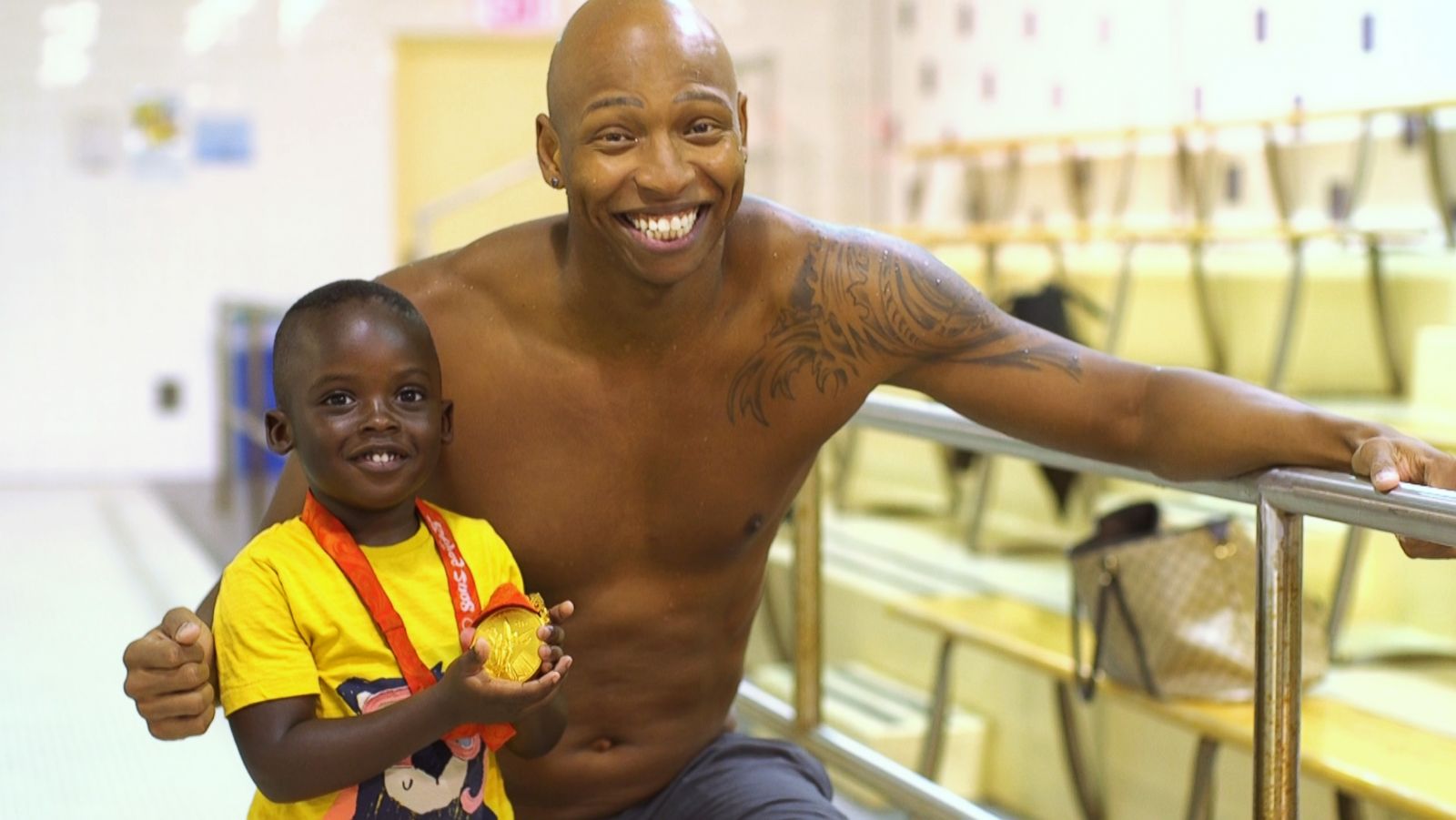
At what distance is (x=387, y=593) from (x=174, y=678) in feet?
0.58

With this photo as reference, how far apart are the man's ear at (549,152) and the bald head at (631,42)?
0.04 meters

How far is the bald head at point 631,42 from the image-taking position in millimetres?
1461

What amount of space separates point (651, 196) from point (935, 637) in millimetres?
3262

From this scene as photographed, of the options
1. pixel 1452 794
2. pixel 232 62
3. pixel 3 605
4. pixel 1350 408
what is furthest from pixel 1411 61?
pixel 232 62

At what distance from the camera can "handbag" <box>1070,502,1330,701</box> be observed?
10.2 ft

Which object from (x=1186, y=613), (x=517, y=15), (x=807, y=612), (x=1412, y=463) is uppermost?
(x=517, y=15)

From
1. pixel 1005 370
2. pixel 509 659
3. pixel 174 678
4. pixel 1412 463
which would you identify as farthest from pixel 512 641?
pixel 1412 463

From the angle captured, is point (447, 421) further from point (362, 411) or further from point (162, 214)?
point (162, 214)

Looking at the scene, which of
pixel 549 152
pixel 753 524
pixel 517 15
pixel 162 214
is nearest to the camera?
pixel 549 152

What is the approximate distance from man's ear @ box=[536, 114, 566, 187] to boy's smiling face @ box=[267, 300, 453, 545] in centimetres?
25

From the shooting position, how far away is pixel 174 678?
129 centimetres

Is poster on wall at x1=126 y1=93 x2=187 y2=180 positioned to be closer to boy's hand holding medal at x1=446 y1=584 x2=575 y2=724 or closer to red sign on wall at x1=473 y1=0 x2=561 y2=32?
red sign on wall at x1=473 y1=0 x2=561 y2=32

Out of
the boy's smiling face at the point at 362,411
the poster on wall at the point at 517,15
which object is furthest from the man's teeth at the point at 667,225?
the poster on wall at the point at 517,15

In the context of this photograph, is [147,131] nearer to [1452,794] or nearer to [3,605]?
[3,605]
